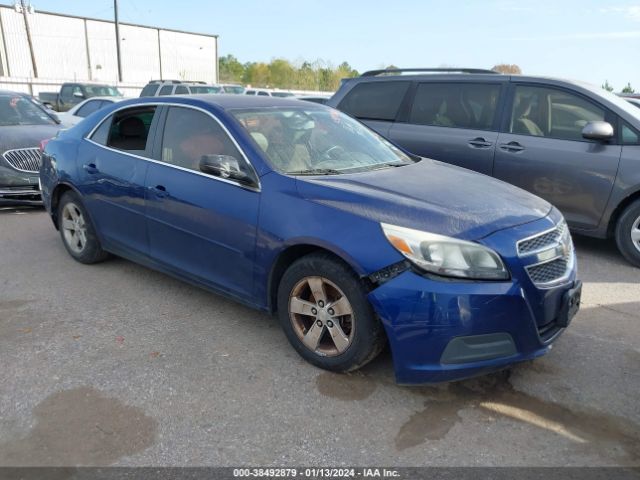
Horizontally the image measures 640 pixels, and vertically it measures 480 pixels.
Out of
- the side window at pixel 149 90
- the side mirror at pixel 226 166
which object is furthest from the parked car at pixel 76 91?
the side mirror at pixel 226 166

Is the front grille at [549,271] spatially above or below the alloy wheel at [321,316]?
above

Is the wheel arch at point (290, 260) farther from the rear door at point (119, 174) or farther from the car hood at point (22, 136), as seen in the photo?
the car hood at point (22, 136)

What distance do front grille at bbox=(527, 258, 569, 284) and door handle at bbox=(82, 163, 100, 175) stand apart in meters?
3.55

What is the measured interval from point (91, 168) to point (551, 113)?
4573 mm

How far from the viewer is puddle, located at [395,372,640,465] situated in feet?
8.81

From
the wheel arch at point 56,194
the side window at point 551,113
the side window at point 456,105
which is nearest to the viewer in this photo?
the wheel arch at point 56,194

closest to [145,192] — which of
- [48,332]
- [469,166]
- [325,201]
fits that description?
[48,332]

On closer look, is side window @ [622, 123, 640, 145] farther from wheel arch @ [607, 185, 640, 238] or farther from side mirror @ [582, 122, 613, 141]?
wheel arch @ [607, 185, 640, 238]

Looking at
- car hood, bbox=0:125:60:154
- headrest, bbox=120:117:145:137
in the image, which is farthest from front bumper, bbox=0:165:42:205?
headrest, bbox=120:117:145:137

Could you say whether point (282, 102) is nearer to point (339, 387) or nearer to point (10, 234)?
point (339, 387)

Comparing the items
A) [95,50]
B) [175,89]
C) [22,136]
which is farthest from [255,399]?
[95,50]

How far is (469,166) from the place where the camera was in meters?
6.08

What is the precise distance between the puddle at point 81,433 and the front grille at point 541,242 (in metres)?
2.14

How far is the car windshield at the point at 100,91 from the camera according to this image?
21.1m
